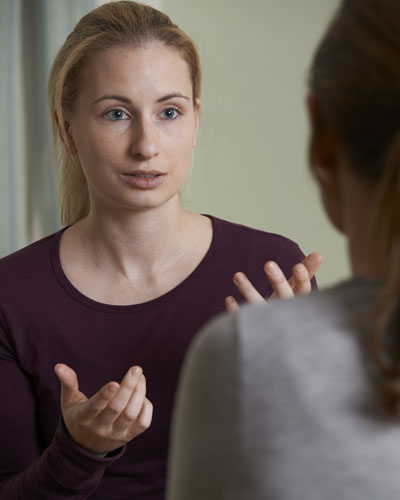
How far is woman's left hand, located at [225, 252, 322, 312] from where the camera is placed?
105 cm

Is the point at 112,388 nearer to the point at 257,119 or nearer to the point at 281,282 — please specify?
the point at 281,282

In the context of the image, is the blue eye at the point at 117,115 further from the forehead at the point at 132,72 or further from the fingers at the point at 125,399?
the fingers at the point at 125,399

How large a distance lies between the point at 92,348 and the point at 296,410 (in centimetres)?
82

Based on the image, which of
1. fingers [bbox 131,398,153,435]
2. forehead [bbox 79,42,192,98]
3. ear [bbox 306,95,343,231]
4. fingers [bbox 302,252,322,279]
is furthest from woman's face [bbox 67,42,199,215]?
ear [bbox 306,95,343,231]

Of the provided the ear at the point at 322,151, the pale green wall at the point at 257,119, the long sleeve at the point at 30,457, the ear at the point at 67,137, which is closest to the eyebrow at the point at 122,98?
the ear at the point at 67,137

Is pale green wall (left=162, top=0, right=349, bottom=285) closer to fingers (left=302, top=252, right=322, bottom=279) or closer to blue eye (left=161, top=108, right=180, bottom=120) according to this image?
blue eye (left=161, top=108, right=180, bottom=120)

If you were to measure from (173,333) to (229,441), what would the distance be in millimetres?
Result: 782

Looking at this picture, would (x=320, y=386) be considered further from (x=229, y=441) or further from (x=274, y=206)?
(x=274, y=206)

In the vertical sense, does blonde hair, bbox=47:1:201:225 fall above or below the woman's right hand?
above

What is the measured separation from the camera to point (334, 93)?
0.52 metres

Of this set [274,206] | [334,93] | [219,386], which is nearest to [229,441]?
[219,386]

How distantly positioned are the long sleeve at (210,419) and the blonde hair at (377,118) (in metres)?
0.10

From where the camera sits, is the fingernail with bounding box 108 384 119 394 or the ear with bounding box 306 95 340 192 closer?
the ear with bounding box 306 95 340 192

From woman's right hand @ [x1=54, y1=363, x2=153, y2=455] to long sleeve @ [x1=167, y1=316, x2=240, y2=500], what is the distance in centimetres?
41
